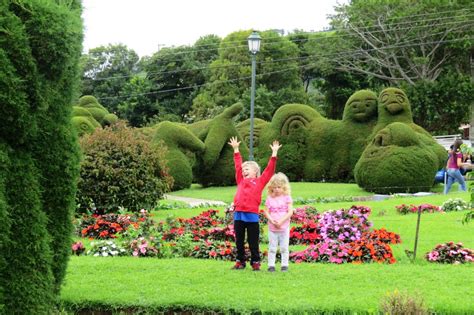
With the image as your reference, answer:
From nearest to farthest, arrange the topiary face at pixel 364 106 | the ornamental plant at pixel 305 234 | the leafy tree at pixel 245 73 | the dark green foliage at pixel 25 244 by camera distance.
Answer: the dark green foliage at pixel 25 244 < the ornamental plant at pixel 305 234 < the topiary face at pixel 364 106 < the leafy tree at pixel 245 73

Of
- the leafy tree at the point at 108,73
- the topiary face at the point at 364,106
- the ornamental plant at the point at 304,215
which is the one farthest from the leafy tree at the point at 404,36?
the ornamental plant at the point at 304,215

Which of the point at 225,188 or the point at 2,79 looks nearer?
the point at 2,79

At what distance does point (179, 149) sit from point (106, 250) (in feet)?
53.8

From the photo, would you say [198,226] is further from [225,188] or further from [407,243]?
[225,188]

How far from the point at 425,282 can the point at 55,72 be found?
461 cm

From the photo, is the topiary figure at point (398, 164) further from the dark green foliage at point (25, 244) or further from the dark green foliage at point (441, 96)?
the dark green foliage at point (25, 244)

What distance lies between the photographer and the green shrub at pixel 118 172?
15438mm

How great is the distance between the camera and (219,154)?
89.8ft

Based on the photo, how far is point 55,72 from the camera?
5402 mm

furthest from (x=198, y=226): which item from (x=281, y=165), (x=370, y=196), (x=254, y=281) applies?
(x=281, y=165)

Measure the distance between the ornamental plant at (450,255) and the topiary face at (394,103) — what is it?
52.6 feet

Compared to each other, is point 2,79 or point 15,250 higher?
point 2,79

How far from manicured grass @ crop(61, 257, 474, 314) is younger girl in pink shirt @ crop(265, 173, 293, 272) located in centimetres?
24

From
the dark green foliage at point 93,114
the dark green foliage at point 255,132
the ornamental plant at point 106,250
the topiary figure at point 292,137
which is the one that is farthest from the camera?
the dark green foliage at point 255,132
